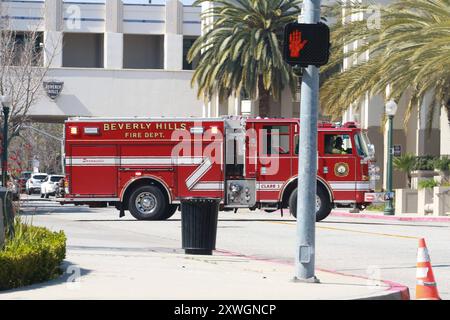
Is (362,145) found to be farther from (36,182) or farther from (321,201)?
(36,182)

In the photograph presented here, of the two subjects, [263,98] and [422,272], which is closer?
[422,272]

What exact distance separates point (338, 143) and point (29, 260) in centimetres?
1911

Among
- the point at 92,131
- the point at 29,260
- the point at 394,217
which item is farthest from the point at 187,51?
Result: the point at 29,260

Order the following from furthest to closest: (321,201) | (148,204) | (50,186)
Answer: (50,186) < (148,204) < (321,201)

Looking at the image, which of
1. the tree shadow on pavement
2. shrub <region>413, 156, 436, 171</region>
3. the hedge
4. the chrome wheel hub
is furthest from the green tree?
the hedge

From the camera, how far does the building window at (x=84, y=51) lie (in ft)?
228

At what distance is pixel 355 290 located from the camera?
1330cm

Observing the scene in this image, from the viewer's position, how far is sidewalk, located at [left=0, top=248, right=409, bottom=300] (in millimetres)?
12312

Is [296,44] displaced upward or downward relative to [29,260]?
upward

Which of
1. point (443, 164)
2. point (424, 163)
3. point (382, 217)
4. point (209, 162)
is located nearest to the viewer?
point (209, 162)

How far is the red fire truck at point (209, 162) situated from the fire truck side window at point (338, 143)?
29mm

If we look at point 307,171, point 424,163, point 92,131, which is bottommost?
point 424,163

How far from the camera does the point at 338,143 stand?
31.2 meters

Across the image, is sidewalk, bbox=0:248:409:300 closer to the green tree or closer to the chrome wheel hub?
the chrome wheel hub
